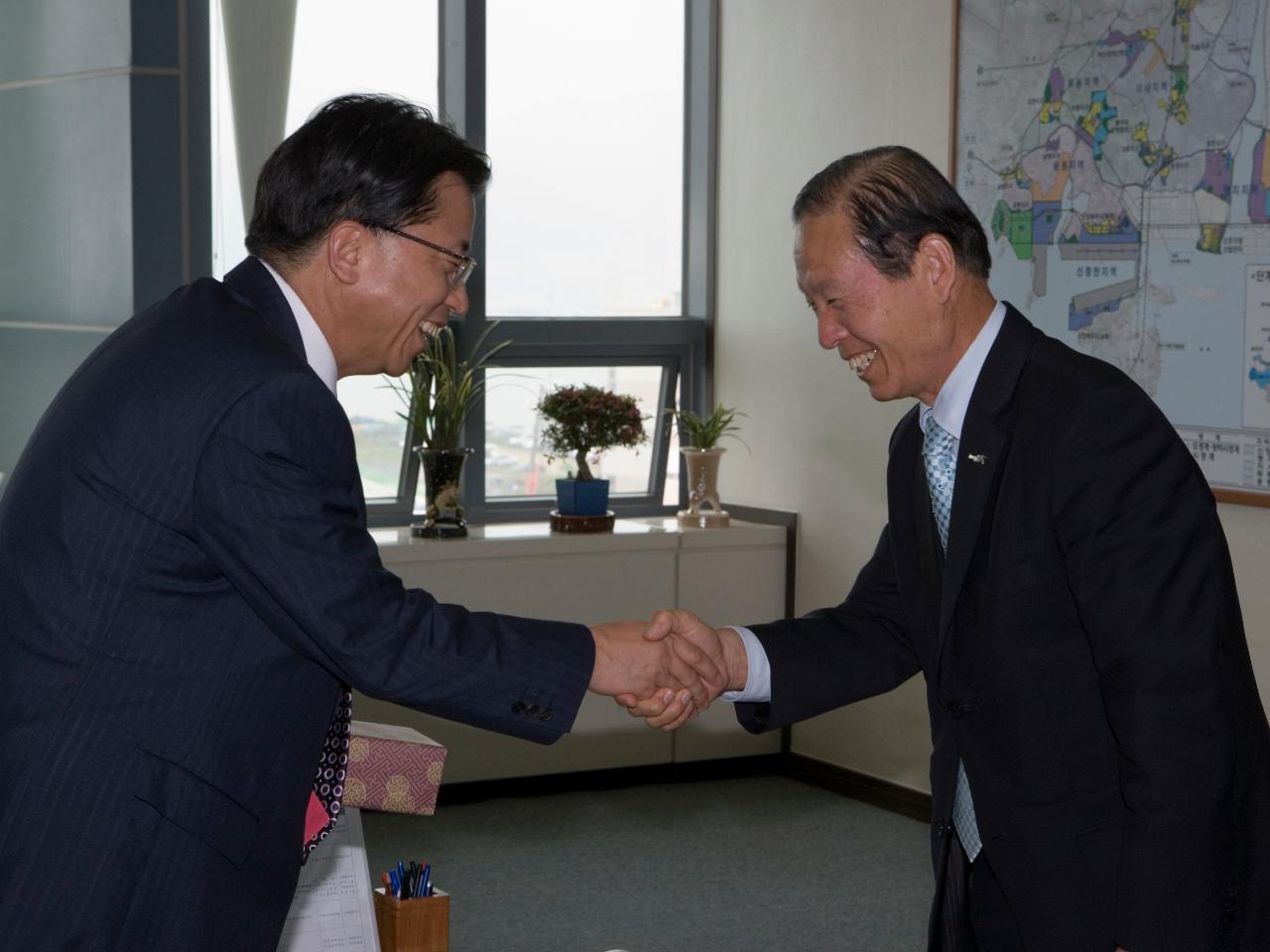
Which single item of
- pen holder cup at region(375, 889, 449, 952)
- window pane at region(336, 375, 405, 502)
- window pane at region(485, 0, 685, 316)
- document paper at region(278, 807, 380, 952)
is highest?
window pane at region(485, 0, 685, 316)

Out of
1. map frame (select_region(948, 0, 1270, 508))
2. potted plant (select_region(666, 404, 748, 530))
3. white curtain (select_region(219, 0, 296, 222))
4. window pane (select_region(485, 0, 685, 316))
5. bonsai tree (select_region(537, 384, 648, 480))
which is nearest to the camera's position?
map frame (select_region(948, 0, 1270, 508))

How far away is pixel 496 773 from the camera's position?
17.8 feet

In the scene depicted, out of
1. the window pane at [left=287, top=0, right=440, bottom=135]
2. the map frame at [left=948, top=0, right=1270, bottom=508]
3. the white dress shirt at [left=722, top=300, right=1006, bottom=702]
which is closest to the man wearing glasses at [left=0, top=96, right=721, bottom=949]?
the white dress shirt at [left=722, top=300, right=1006, bottom=702]

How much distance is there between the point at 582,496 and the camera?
5543 mm

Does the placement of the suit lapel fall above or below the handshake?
above

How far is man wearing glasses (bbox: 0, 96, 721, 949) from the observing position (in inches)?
68.7

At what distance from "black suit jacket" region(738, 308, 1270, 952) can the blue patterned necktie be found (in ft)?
0.06

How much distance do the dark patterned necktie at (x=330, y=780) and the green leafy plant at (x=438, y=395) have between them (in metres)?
3.24

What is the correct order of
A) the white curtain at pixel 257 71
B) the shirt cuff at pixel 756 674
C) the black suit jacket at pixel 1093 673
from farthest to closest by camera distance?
→ the white curtain at pixel 257 71 → the shirt cuff at pixel 756 674 → the black suit jacket at pixel 1093 673

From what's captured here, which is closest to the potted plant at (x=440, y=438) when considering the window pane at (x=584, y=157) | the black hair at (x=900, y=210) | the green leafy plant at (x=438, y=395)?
the green leafy plant at (x=438, y=395)

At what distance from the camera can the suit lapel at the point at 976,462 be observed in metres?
2.04

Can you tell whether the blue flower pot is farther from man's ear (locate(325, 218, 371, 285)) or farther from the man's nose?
man's ear (locate(325, 218, 371, 285))

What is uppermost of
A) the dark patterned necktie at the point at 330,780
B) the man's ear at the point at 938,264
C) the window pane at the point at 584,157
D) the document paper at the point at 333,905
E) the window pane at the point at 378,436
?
the window pane at the point at 584,157

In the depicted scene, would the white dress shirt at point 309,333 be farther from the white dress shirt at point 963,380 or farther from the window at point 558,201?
the window at point 558,201
